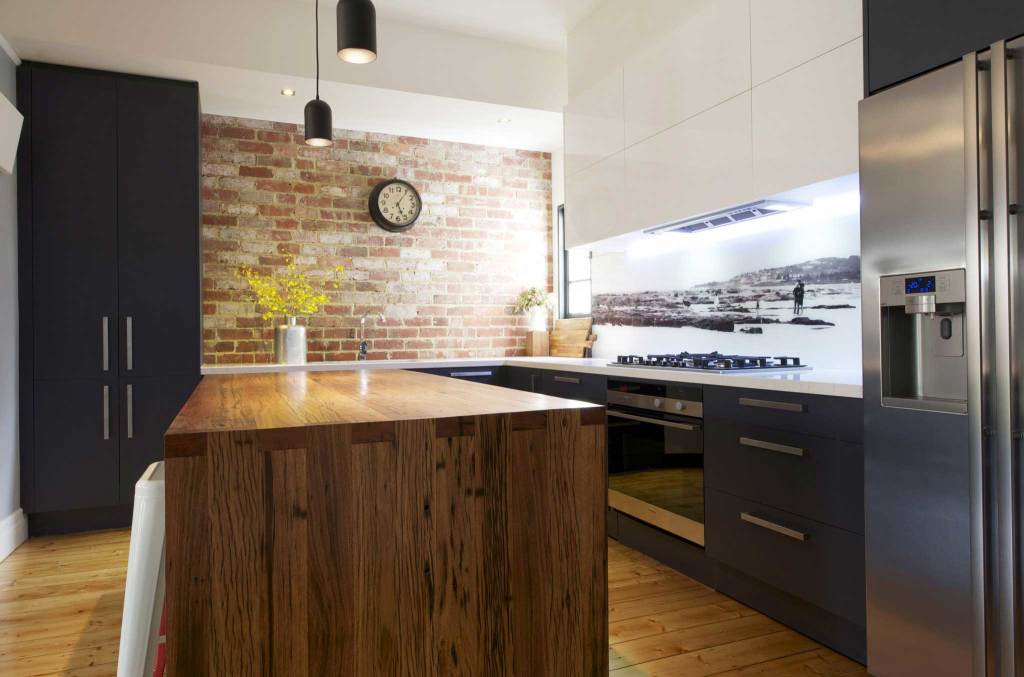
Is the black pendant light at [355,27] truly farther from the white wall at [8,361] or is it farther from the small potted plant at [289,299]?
the small potted plant at [289,299]

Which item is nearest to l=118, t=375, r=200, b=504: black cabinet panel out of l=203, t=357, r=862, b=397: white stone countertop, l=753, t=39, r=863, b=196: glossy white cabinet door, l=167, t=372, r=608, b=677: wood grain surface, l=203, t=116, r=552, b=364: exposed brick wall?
Result: l=203, t=357, r=862, b=397: white stone countertop

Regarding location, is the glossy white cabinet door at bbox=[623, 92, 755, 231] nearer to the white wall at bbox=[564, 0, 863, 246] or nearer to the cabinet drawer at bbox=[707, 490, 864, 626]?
the white wall at bbox=[564, 0, 863, 246]

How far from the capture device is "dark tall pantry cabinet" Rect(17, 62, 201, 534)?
11.7ft

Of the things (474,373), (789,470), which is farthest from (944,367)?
(474,373)

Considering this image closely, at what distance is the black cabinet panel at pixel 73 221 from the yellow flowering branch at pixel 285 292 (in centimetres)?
87

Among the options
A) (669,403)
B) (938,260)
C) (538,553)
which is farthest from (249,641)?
(669,403)

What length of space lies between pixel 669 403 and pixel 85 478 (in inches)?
126

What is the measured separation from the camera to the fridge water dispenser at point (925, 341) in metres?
1.76

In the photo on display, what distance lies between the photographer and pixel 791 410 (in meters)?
2.28

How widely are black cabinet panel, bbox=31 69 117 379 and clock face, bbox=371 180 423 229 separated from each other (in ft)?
5.46

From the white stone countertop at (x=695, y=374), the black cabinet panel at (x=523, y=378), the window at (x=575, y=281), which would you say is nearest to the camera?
the white stone countertop at (x=695, y=374)

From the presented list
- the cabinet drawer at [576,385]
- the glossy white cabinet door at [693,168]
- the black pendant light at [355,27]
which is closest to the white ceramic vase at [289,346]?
the cabinet drawer at [576,385]

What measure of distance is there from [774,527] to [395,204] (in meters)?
3.44

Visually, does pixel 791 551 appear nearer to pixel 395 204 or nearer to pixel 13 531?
pixel 395 204
